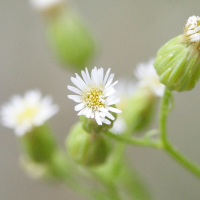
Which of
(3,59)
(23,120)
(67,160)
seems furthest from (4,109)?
(3,59)

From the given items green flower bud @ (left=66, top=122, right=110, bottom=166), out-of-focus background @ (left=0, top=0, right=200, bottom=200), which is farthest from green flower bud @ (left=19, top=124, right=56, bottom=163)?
out-of-focus background @ (left=0, top=0, right=200, bottom=200)

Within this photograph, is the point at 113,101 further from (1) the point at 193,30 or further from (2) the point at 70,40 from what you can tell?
(2) the point at 70,40

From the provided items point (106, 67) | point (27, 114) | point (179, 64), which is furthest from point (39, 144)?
point (106, 67)

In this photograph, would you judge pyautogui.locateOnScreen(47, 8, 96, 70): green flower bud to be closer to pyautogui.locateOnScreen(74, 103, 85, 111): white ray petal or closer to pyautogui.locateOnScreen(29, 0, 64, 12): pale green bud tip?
pyautogui.locateOnScreen(29, 0, 64, 12): pale green bud tip

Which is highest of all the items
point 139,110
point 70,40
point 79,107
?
point 70,40

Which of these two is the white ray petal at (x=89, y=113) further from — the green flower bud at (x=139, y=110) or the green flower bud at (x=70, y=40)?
the green flower bud at (x=70, y=40)

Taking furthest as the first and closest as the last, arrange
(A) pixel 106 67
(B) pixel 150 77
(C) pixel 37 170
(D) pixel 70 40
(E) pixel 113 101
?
(A) pixel 106 67
(D) pixel 70 40
(C) pixel 37 170
(B) pixel 150 77
(E) pixel 113 101
